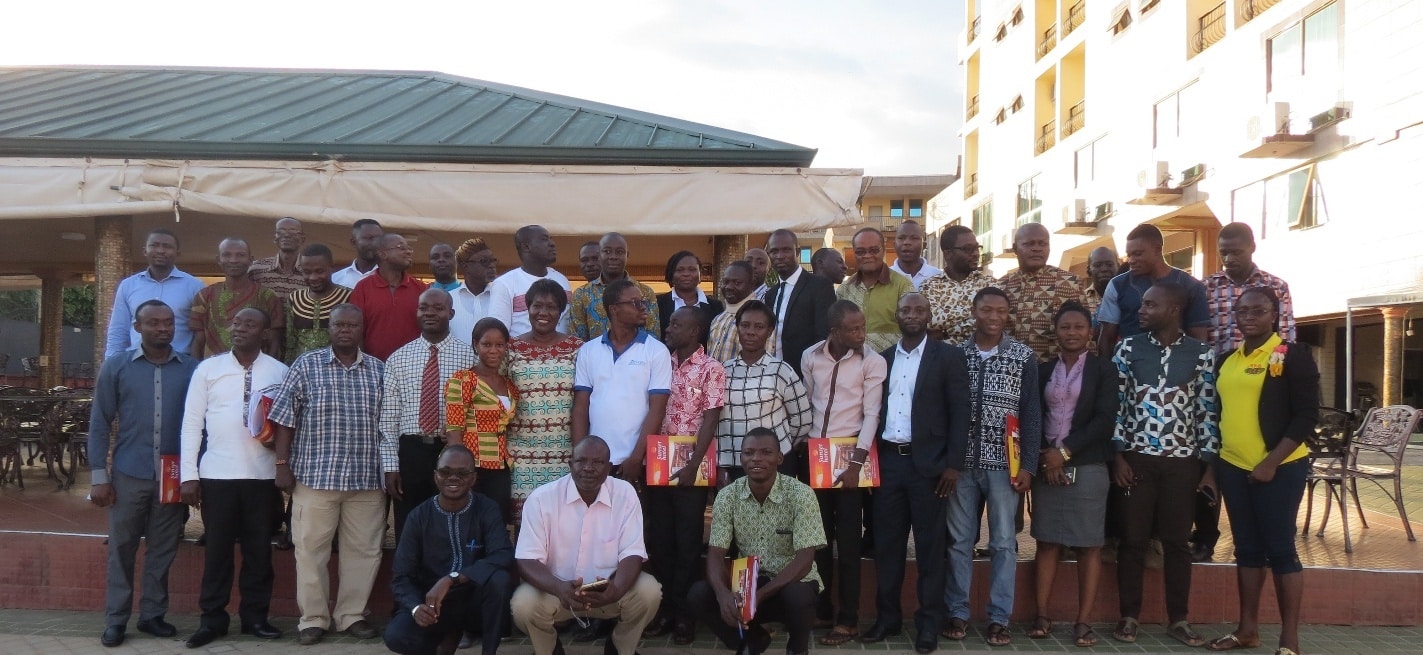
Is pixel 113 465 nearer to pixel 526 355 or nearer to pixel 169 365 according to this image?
pixel 169 365

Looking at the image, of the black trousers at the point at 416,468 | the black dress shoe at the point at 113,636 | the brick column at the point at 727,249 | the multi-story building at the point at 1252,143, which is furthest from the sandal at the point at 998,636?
the multi-story building at the point at 1252,143

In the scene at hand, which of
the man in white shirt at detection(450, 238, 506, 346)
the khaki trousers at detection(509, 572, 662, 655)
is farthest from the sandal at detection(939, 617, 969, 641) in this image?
the man in white shirt at detection(450, 238, 506, 346)

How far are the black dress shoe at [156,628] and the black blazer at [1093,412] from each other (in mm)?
5144

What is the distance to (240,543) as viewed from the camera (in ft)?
18.2

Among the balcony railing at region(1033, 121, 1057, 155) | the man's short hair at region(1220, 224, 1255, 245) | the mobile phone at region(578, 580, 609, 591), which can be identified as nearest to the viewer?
the mobile phone at region(578, 580, 609, 591)

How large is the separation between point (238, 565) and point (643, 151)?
12.6 ft

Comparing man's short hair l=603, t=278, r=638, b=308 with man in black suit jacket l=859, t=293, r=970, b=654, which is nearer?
man in black suit jacket l=859, t=293, r=970, b=654

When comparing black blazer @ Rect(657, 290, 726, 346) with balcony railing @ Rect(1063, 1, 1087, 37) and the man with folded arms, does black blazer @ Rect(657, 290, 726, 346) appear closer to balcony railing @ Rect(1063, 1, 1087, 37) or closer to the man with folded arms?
the man with folded arms

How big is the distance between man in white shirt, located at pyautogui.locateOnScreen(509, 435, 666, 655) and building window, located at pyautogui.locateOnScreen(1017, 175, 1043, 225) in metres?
25.8

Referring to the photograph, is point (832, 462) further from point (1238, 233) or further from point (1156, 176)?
point (1156, 176)

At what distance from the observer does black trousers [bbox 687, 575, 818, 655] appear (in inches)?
191

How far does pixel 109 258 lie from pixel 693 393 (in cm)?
466

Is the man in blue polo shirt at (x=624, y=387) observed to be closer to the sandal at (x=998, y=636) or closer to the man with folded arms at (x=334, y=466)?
the man with folded arms at (x=334, y=466)

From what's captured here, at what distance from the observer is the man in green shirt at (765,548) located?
16.0 feet
